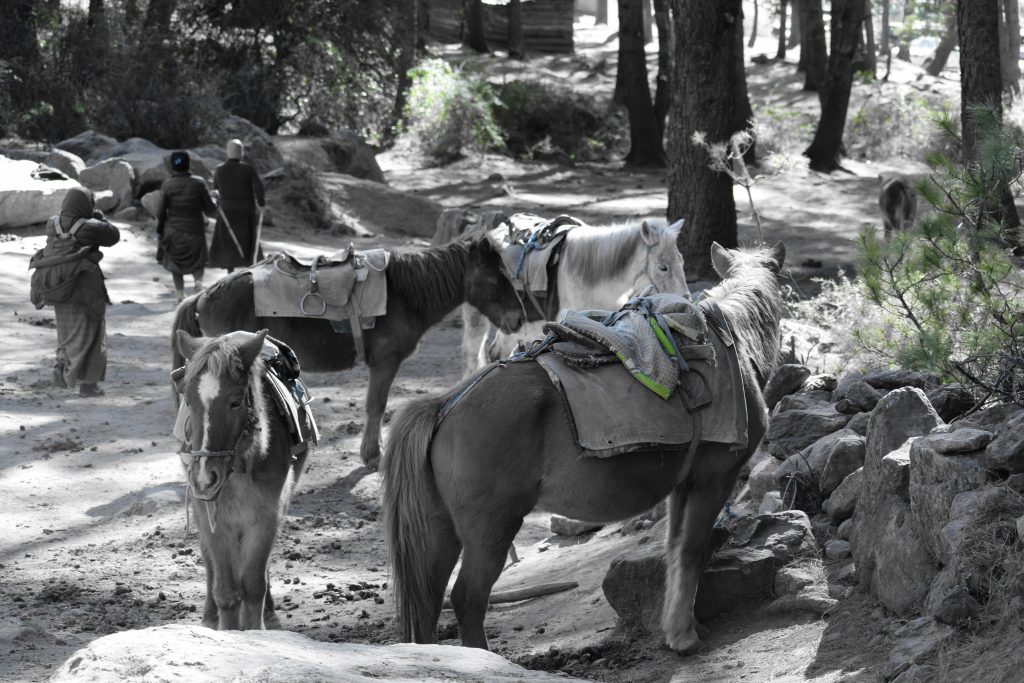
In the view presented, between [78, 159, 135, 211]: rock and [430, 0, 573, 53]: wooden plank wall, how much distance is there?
26.5 meters

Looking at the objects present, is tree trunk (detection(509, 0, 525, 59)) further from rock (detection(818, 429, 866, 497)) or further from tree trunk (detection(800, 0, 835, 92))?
rock (detection(818, 429, 866, 497))

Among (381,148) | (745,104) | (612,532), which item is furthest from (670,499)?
(381,148)

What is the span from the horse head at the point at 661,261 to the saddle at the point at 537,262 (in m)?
0.83

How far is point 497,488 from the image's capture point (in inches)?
187

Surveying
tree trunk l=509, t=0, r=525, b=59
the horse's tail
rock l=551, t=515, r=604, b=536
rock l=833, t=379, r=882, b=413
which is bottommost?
rock l=551, t=515, r=604, b=536

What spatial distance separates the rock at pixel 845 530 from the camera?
5.63 m

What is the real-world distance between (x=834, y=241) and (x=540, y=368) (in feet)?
49.6

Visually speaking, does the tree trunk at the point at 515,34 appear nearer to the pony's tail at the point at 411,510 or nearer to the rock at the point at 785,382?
the rock at the point at 785,382

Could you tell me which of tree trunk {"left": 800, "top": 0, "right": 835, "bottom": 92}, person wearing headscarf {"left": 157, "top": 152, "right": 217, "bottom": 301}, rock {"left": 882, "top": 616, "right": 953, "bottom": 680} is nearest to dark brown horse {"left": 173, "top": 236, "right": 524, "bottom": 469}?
rock {"left": 882, "top": 616, "right": 953, "bottom": 680}

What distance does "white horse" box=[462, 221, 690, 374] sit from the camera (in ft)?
25.2

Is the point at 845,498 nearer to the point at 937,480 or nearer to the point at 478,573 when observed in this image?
the point at 937,480

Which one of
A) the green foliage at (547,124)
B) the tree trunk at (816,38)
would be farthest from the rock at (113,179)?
the tree trunk at (816,38)

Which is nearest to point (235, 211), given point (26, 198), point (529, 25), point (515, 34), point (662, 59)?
point (26, 198)

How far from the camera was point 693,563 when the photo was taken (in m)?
5.20
